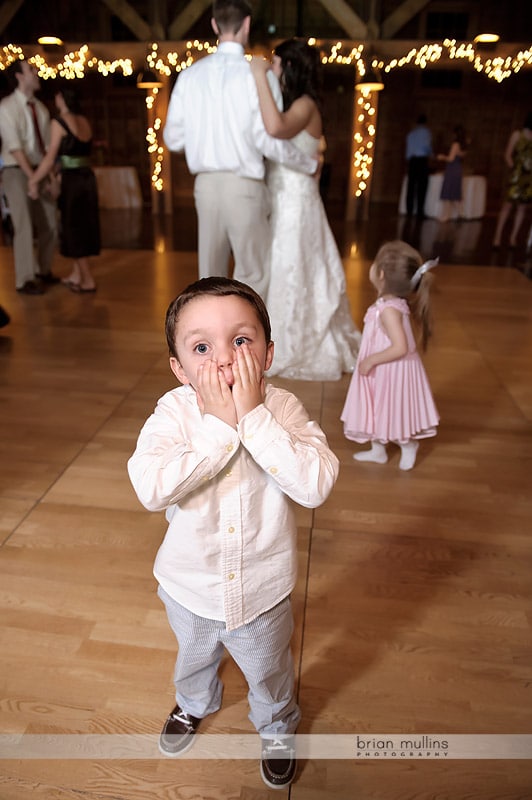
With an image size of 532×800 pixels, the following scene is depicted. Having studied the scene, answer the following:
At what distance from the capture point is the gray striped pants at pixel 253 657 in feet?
3.69

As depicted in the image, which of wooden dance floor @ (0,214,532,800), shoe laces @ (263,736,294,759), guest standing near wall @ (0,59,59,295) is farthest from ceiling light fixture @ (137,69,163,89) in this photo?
shoe laces @ (263,736,294,759)

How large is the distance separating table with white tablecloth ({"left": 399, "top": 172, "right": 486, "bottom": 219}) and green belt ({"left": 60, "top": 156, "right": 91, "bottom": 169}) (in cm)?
656

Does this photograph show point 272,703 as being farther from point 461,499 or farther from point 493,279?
point 493,279

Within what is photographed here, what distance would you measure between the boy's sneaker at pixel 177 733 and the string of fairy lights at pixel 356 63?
26.9 ft

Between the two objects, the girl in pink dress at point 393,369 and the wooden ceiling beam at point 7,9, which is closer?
the girl in pink dress at point 393,369

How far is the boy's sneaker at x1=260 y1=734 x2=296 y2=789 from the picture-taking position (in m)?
1.24

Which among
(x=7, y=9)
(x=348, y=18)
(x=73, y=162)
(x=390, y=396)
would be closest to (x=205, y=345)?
(x=390, y=396)

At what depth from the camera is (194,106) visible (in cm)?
274

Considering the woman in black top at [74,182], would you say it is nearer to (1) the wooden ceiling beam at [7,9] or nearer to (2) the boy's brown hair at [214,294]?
(2) the boy's brown hair at [214,294]

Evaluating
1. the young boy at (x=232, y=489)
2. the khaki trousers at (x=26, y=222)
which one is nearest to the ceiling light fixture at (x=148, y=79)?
the khaki trousers at (x=26, y=222)

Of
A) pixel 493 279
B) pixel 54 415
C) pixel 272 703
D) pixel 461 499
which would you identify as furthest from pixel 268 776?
pixel 493 279

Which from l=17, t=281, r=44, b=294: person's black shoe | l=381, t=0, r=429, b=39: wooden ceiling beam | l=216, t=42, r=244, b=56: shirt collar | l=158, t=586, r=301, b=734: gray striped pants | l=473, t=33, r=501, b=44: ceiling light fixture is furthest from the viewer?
l=381, t=0, r=429, b=39: wooden ceiling beam

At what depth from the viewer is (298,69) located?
2789 mm

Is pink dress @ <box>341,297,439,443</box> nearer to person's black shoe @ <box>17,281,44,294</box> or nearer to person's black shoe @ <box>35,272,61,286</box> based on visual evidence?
person's black shoe @ <box>17,281,44,294</box>
